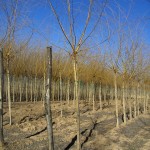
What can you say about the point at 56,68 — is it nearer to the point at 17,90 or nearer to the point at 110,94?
the point at 17,90

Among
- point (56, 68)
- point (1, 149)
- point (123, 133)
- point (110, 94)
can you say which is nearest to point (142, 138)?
point (123, 133)

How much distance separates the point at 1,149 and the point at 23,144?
0.71m

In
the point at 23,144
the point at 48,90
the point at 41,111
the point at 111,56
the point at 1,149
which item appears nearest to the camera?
the point at 48,90

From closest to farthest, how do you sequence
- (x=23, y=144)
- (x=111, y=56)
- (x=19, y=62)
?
(x=23, y=144)
(x=111, y=56)
(x=19, y=62)

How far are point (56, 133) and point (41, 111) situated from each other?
4.53m

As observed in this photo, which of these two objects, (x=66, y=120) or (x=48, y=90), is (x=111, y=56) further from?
(x=48, y=90)

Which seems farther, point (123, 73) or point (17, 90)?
point (17, 90)

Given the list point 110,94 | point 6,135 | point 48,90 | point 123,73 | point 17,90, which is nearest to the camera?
point 48,90

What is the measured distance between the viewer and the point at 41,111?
12469 mm

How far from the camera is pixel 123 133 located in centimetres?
827

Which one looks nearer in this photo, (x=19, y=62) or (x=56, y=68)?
→ (x=56, y=68)

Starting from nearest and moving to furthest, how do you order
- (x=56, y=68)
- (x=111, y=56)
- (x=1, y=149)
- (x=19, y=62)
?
1. (x=1, y=149)
2. (x=111, y=56)
3. (x=56, y=68)
4. (x=19, y=62)

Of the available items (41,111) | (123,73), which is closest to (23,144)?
(123,73)

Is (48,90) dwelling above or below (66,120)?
above
